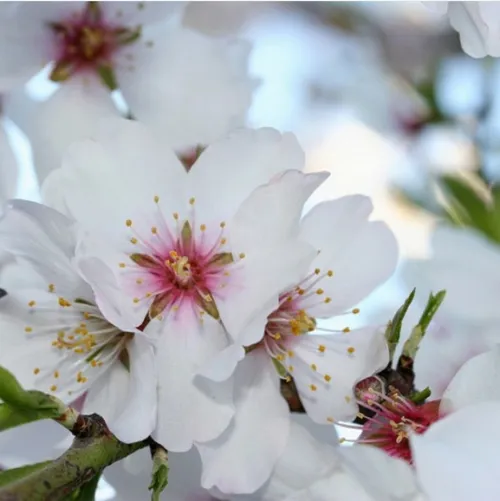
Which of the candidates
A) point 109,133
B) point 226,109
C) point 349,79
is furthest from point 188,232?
point 349,79

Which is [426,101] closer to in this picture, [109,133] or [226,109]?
[226,109]

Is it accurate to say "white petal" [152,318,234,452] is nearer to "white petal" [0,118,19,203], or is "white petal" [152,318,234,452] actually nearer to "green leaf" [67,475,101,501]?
"green leaf" [67,475,101,501]

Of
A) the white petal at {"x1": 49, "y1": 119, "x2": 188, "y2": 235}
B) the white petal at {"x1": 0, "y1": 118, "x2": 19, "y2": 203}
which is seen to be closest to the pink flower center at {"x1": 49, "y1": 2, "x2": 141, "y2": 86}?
the white petal at {"x1": 0, "y1": 118, "x2": 19, "y2": 203}

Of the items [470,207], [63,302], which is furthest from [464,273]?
[63,302]

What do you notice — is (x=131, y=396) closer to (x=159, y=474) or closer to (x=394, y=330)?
(x=159, y=474)

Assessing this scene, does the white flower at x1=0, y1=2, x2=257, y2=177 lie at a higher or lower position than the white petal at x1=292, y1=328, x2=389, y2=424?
higher

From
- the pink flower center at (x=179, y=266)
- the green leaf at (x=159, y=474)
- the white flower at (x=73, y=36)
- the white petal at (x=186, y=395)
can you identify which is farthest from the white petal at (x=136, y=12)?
the green leaf at (x=159, y=474)
